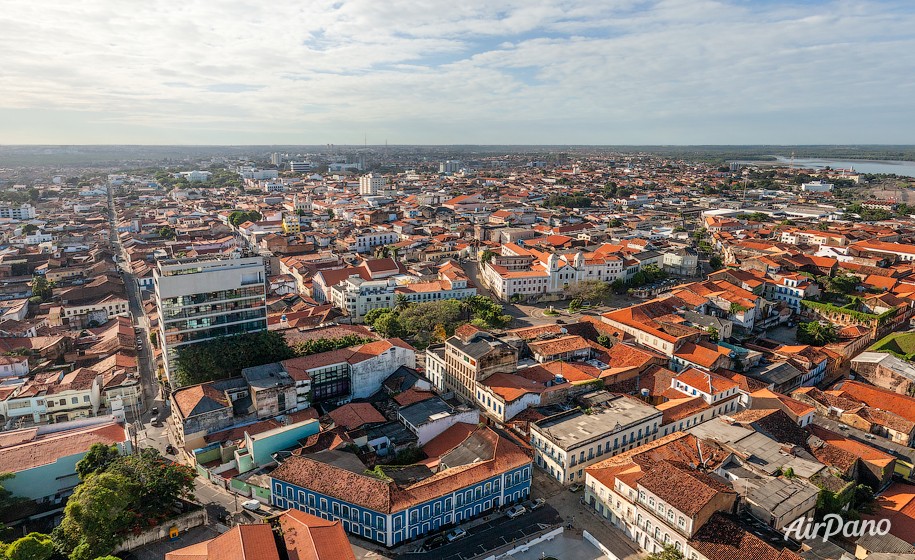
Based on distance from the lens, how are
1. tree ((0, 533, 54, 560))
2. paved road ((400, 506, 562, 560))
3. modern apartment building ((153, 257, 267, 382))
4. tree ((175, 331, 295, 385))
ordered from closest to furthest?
1. tree ((0, 533, 54, 560))
2. paved road ((400, 506, 562, 560))
3. tree ((175, 331, 295, 385))
4. modern apartment building ((153, 257, 267, 382))

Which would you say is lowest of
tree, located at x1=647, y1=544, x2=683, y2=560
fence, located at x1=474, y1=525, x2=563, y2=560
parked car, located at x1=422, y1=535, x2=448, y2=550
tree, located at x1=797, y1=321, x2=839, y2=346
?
fence, located at x1=474, y1=525, x2=563, y2=560

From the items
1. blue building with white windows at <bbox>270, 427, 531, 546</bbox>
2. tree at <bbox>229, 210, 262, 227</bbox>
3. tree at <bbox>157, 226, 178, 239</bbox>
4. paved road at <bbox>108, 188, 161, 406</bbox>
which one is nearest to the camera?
blue building with white windows at <bbox>270, 427, 531, 546</bbox>

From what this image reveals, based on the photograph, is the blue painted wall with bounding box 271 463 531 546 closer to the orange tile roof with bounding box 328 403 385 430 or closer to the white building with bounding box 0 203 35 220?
the orange tile roof with bounding box 328 403 385 430

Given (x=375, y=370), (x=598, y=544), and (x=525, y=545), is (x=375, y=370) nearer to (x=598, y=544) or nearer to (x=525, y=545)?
(x=525, y=545)

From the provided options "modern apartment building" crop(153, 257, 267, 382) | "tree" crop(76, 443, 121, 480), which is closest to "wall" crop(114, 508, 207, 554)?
"tree" crop(76, 443, 121, 480)

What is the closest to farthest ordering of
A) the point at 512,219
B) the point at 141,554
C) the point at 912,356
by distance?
the point at 141,554 < the point at 912,356 < the point at 512,219

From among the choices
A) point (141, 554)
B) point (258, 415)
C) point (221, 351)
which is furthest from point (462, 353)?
point (141, 554)

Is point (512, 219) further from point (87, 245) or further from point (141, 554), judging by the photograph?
point (141, 554)
